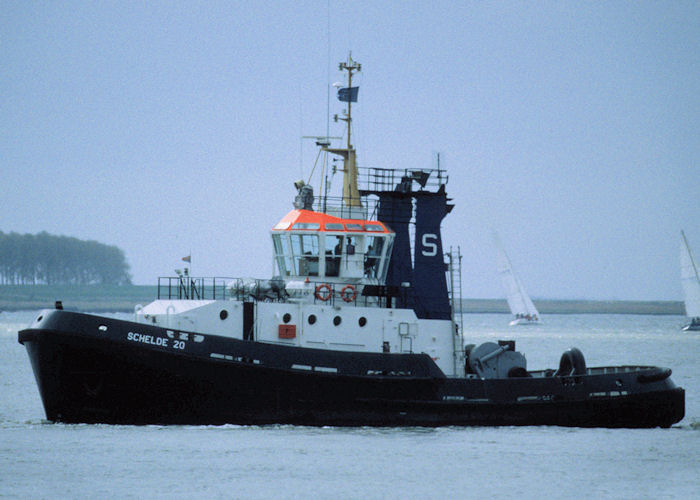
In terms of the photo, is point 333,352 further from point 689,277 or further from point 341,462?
point 689,277

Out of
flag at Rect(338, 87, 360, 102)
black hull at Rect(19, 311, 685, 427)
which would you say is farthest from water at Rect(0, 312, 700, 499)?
flag at Rect(338, 87, 360, 102)

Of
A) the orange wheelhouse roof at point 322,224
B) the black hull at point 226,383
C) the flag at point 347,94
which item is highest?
the flag at point 347,94

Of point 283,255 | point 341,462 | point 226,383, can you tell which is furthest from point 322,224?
point 341,462

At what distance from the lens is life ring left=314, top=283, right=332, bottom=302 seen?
65.6 feet

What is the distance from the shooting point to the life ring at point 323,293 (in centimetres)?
2000

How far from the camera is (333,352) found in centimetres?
1914

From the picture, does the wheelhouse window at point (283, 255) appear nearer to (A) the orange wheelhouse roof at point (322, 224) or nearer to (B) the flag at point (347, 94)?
(A) the orange wheelhouse roof at point (322, 224)

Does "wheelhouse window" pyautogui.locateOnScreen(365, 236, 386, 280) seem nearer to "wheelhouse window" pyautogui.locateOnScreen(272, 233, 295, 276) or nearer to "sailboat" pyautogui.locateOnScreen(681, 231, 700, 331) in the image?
"wheelhouse window" pyautogui.locateOnScreen(272, 233, 295, 276)

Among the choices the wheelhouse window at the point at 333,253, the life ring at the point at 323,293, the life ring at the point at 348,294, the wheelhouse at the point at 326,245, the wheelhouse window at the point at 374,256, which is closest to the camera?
the life ring at the point at 323,293

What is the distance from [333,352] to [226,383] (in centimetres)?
201

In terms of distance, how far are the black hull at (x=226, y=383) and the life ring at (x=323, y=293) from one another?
4.25 ft

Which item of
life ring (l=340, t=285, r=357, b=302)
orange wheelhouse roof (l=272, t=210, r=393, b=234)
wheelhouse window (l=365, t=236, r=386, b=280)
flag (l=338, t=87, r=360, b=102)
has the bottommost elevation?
life ring (l=340, t=285, r=357, b=302)

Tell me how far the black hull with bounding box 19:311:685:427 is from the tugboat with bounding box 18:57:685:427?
1.0 inches

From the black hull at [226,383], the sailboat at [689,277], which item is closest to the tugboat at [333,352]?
the black hull at [226,383]
